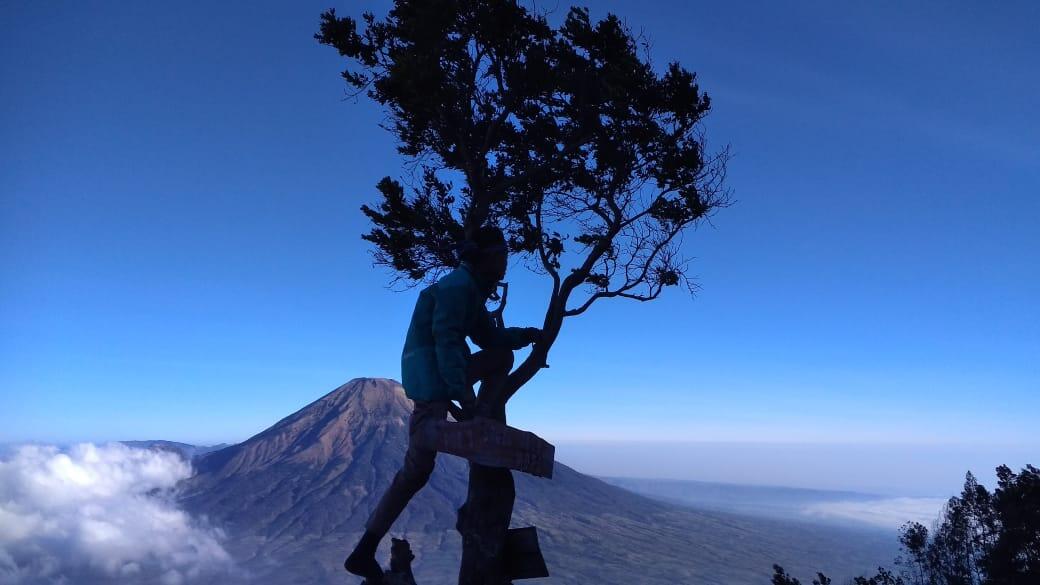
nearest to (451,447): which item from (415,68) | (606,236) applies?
(606,236)

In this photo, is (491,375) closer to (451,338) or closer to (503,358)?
(503,358)

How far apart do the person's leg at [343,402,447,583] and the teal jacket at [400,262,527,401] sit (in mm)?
139

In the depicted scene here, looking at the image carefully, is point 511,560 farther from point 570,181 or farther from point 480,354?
point 570,181

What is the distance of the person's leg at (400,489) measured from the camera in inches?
214

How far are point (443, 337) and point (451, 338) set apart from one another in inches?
2.5

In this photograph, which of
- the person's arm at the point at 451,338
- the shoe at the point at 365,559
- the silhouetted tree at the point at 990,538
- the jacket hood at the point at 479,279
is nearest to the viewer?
the person's arm at the point at 451,338

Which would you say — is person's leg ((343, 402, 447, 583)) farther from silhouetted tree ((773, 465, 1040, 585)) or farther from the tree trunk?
silhouetted tree ((773, 465, 1040, 585))

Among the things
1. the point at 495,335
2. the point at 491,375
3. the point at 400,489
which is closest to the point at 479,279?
the point at 495,335

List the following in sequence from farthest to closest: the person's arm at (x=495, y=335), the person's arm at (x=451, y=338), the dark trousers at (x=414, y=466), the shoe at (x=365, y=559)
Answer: the person's arm at (x=495, y=335)
the shoe at (x=365, y=559)
the dark trousers at (x=414, y=466)
the person's arm at (x=451, y=338)

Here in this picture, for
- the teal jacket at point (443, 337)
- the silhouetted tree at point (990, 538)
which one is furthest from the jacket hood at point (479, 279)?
the silhouetted tree at point (990, 538)

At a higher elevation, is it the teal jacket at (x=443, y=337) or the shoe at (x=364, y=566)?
the teal jacket at (x=443, y=337)

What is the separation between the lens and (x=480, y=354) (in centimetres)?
611

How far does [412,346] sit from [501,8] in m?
4.55

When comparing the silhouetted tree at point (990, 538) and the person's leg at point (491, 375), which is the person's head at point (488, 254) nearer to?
the person's leg at point (491, 375)
